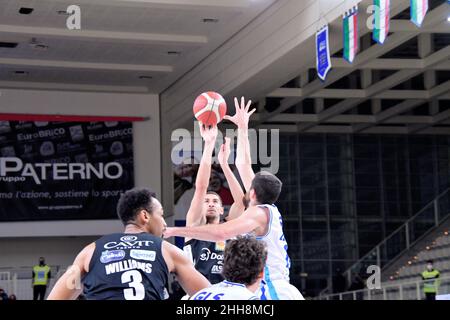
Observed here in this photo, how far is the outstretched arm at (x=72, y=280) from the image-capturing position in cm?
528

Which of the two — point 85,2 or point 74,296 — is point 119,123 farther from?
point 74,296

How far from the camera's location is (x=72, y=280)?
5.30m

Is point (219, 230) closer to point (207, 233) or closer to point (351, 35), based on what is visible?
point (207, 233)

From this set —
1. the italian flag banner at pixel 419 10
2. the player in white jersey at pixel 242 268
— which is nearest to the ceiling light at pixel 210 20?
the italian flag banner at pixel 419 10

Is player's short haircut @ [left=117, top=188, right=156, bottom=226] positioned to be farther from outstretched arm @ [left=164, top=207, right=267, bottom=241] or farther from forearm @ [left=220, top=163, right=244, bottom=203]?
forearm @ [left=220, top=163, right=244, bottom=203]

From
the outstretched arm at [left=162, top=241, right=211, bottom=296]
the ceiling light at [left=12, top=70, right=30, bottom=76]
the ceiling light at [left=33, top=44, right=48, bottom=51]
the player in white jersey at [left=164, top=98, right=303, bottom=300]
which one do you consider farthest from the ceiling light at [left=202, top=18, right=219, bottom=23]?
the outstretched arm at [left=162, top=241, right=211, bottom=296]

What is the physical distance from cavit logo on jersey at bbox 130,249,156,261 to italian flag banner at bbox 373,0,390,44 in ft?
37.2

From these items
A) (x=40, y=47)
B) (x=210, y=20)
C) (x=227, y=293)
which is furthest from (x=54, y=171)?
(x=227, y=293)

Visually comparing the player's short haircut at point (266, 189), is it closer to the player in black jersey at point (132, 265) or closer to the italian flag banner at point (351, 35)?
the player in black jersey at point (132, 265)

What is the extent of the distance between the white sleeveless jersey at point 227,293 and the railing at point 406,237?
25.8 m

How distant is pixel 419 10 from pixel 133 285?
10.5 m

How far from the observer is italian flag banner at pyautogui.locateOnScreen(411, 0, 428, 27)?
14445 millimetres

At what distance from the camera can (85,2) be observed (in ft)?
69.7

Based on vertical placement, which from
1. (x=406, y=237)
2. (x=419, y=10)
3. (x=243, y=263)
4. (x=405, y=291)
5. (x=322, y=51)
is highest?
(x=322, y=51)
